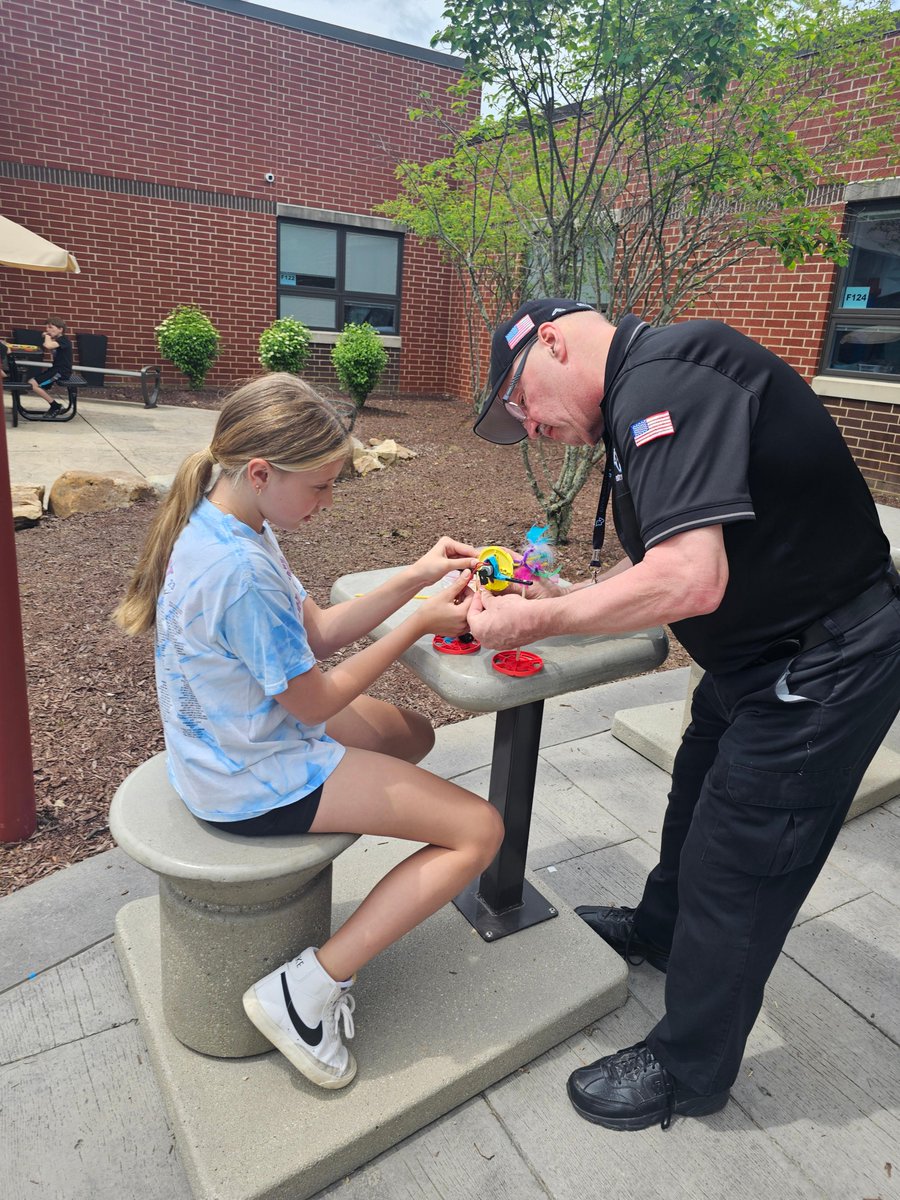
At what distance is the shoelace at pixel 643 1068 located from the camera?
6.50 feet

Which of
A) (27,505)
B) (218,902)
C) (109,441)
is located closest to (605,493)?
(218,902)

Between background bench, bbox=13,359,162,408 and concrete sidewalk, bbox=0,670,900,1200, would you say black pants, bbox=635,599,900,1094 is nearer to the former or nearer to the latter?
concrete sidewalk, bbox=0,670,900,1200

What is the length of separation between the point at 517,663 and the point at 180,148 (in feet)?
44.8

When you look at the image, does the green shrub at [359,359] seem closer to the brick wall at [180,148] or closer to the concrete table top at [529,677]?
the brick wall at [180,148]

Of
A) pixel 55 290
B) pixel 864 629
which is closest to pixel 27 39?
pixel 55 290

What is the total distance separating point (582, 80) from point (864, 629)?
181 inches

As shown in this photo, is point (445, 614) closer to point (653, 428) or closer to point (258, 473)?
point (258, 473)

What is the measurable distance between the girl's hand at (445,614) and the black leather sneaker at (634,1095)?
1.14m

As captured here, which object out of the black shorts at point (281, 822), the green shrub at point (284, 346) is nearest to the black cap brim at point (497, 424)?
the black shorts at point (281, 822)

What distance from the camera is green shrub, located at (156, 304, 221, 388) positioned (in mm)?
12773

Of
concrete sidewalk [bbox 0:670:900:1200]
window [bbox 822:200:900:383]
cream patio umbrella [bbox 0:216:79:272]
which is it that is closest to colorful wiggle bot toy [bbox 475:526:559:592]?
concrete sidewalk [bbox 0:670:900:1200]

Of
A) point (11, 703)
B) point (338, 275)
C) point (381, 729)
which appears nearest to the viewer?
point (381, 729)

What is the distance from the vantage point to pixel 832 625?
168 cm

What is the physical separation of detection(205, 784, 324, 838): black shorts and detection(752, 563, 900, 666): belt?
1007mm
